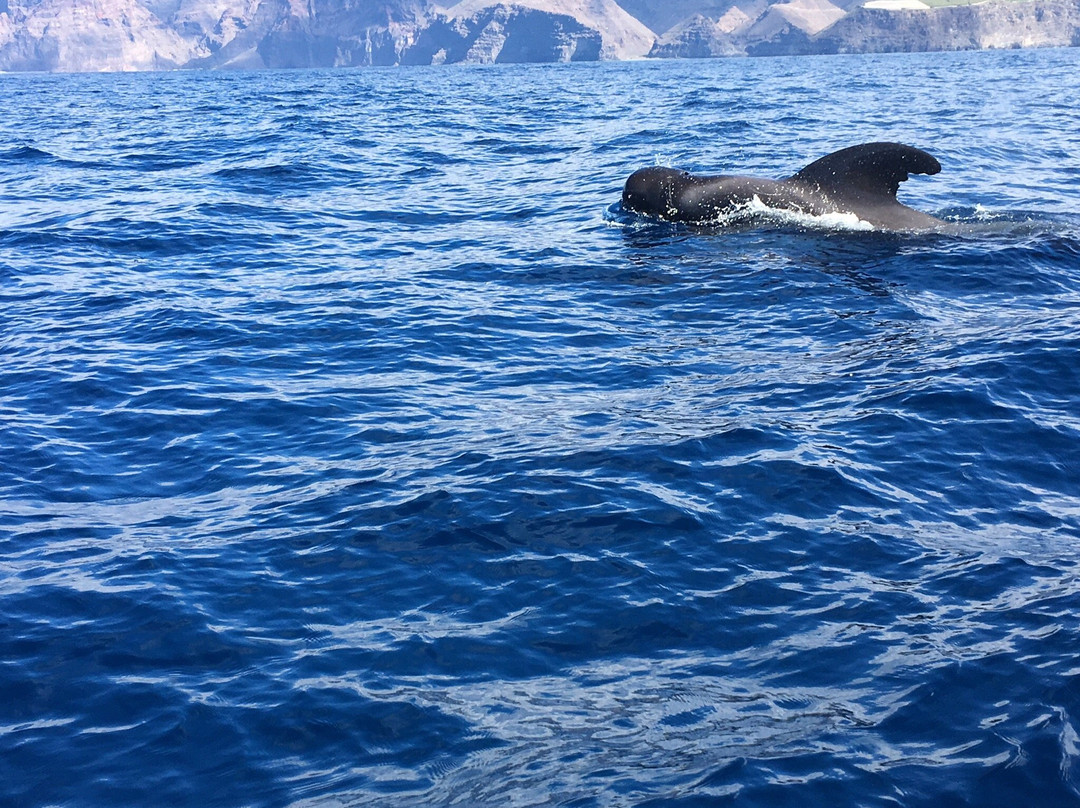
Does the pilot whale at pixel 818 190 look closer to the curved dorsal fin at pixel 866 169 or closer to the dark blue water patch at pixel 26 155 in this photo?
the curved dorsal fin at pixel 866 169

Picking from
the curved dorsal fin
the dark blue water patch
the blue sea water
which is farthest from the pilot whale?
the dark blue water patch

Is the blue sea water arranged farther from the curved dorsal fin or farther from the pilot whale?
the curved dorsal fin

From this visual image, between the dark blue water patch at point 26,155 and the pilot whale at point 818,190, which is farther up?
the dark blue water patch at point 26,155

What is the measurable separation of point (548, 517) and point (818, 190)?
31.5 feet

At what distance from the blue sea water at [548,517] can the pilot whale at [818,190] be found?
42cm

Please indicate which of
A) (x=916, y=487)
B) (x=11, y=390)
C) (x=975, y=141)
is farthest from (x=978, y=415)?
(x=975, y=141)

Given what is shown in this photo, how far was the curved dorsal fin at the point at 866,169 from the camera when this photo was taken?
13.4m

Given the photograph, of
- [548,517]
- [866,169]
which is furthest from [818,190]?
[548,517]

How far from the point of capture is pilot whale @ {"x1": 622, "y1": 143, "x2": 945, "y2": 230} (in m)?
13.8

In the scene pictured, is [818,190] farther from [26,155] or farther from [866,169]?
[26,155]

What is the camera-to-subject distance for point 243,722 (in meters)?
4.88

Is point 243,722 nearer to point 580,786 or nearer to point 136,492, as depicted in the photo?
point 580,786

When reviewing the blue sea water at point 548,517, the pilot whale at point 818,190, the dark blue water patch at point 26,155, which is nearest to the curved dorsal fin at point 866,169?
the pilot whale at point 818,190

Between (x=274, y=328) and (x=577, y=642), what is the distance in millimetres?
7019
